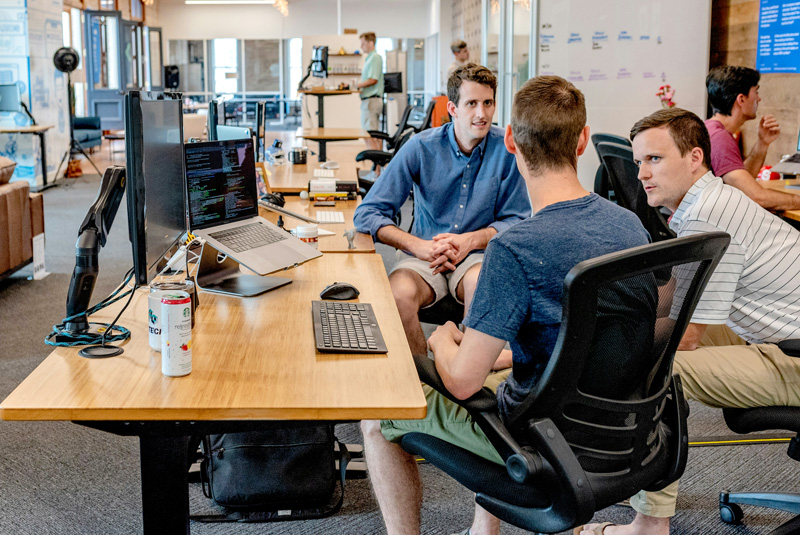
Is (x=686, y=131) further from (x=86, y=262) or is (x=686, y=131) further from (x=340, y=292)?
(x=86, y=262)

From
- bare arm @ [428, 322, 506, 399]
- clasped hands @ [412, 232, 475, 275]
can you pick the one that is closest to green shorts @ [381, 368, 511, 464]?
bare arm @ [428, 322, 506, 399]

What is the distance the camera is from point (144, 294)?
2.05 metres

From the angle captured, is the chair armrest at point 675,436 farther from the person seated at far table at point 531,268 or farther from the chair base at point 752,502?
the chair base at point 752,502

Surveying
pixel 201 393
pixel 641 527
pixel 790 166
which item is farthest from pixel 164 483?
pixel 790 166

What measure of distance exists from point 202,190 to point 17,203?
122 inches

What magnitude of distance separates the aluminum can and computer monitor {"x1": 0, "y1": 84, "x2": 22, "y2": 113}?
Answer: 8.13m

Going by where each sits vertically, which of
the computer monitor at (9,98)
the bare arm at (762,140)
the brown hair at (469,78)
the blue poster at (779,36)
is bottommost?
the bare arm at (762,140)

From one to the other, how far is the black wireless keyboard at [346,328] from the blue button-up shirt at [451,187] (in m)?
0.95

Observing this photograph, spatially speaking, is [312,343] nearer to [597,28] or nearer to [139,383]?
[139,383]

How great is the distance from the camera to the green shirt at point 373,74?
984cm

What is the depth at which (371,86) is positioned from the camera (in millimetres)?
10055

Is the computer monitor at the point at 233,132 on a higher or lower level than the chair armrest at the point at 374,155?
higher

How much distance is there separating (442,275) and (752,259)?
113 cm

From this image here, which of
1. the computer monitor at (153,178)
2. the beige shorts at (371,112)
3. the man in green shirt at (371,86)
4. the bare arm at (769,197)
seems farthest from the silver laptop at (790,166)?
the beige shorts at (371,112)
